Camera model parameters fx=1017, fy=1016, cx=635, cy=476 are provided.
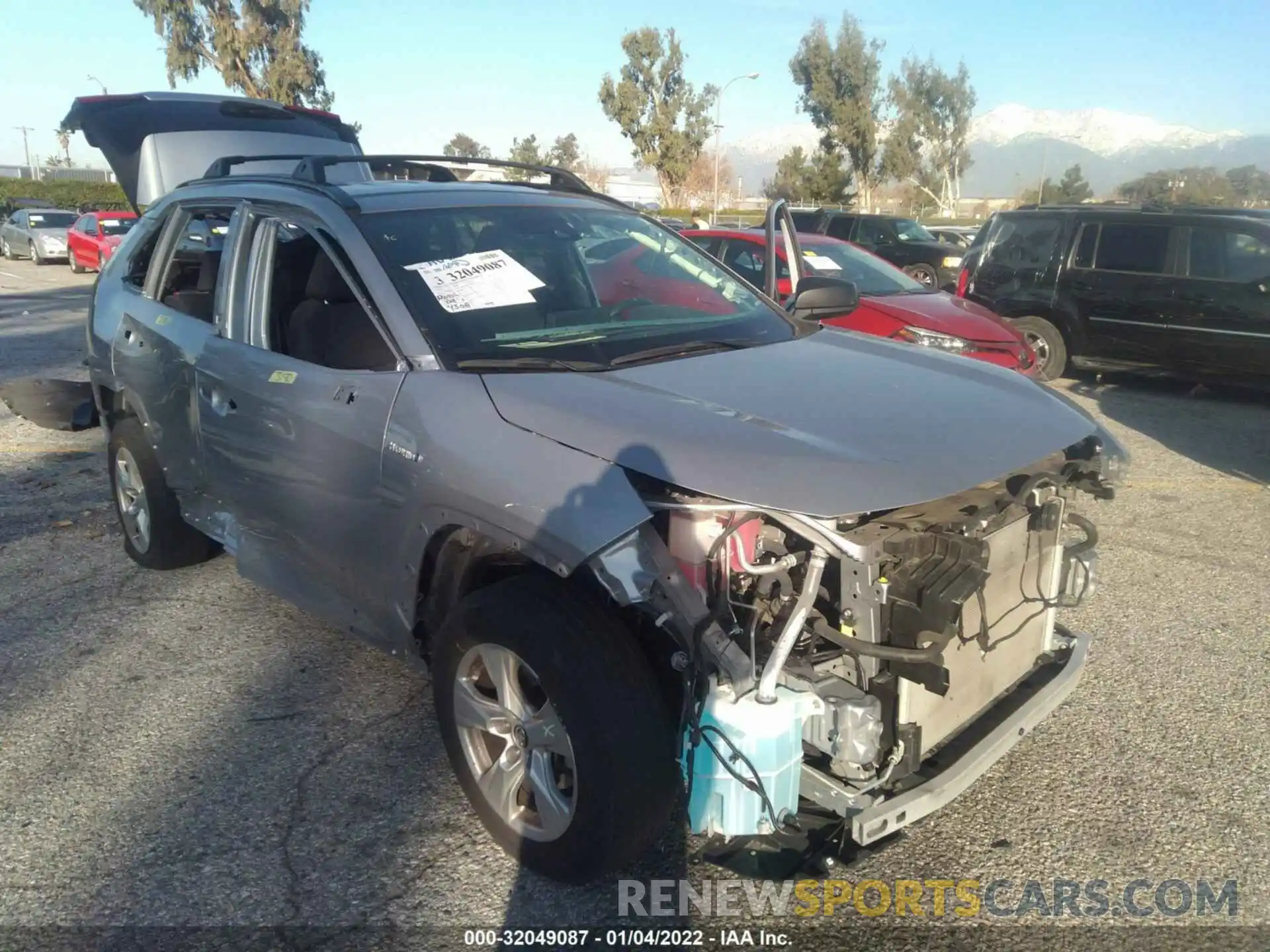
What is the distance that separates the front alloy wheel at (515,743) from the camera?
2.75 meters

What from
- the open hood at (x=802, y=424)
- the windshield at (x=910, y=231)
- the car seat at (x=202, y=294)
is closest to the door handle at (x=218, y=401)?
the car seat at (x=202, y=294)

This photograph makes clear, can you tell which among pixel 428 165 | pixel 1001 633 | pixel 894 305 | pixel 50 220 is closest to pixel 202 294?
pixel 428 165

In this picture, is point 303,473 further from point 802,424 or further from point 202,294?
A: point 802,424

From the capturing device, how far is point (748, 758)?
7.86 ft

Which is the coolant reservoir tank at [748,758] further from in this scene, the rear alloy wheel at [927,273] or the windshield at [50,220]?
the windshield at [50,220]

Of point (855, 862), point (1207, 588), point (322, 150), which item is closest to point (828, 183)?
point (322, 150)

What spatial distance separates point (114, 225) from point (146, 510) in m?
21.0

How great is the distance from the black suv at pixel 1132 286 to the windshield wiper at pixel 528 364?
8.59 m

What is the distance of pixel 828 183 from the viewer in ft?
147

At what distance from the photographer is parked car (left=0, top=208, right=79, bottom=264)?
2684 cm

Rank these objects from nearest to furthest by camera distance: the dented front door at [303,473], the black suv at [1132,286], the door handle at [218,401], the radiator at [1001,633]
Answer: the radiator at [1001,633] → the dented front door at [303,473] → the door handle at [218,401] → the black suv at [1132,286]

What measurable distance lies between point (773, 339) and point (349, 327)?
153 cm

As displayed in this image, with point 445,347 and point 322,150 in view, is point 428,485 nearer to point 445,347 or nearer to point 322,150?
point 445,347

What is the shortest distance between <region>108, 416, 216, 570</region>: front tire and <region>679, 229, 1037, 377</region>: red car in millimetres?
4378
